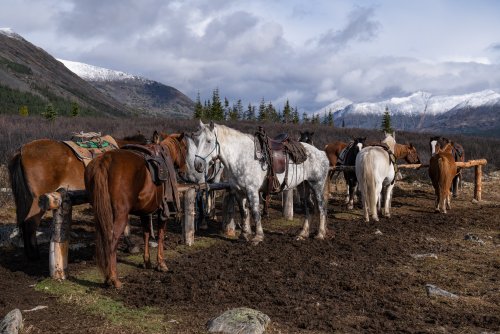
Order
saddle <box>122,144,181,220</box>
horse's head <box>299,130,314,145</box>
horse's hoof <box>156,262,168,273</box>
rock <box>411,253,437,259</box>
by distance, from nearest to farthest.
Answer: saddle <box>122,144,181,220</box> → horse's hoof <box>156,262,168,273</box> → rock <box>411,253,437,259</box> → horse's head <box>299,130,314,145</box>

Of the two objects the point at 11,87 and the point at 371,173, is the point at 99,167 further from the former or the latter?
the point at 11,87

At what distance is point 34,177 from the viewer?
6852 millimetres

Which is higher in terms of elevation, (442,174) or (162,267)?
(442,174)

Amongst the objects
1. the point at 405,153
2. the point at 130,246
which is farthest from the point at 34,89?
the point at 130,246

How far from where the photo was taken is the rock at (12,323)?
4.20m

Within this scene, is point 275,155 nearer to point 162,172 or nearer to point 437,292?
point 162,172

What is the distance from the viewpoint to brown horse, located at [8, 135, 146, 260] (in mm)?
6836

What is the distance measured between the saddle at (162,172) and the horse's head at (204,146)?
3.59ft

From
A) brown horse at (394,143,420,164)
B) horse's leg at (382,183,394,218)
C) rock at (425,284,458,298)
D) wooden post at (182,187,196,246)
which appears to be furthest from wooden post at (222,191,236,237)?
brown horse at (394,143,420,164)

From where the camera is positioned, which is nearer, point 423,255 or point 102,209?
point 102,209

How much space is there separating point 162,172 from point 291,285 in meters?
2.36

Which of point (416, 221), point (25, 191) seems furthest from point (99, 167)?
point (416, 221)

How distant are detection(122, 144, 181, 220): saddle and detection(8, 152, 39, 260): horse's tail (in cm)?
175

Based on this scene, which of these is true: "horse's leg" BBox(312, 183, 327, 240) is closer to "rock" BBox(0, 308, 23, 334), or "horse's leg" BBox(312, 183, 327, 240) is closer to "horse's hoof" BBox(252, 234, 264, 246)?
"horse's hoof" BBox(252, 234, 264, 246)
